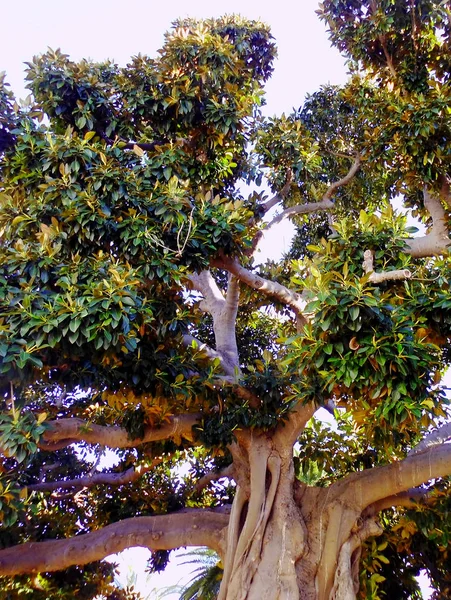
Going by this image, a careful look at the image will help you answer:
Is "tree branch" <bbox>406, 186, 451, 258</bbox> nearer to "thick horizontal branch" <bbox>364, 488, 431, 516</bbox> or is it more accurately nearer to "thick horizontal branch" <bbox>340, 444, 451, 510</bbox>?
"thick horizontal branch" <bbox>340, 444, 451, 510</bbox>

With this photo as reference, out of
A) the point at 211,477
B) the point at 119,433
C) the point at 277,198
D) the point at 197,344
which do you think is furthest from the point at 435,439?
the point at 277,198

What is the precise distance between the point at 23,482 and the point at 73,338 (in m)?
3.68

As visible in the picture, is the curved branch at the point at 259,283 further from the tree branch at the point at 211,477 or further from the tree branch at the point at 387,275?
the tree branch at the point at 211,477

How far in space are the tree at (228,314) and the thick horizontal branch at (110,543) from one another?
22mm

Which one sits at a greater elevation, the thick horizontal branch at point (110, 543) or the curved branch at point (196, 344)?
the curved branch at point (196, 344)

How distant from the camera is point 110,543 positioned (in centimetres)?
609

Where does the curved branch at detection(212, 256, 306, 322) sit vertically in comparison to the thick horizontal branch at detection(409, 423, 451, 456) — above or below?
above

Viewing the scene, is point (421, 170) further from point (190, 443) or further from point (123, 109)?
point (190, 443)

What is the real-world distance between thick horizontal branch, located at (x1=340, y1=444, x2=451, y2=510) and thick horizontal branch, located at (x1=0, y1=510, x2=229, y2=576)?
1.51m

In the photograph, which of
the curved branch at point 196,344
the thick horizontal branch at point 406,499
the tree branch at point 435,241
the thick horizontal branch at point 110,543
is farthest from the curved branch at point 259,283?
the thick horizontal branch at point 110,543

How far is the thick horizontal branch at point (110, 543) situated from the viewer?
19.8 feet

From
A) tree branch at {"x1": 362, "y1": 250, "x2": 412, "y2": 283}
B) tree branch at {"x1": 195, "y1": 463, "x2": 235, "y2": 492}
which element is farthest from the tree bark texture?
tree branch at {"x1": 362, "y1": 250, "x2": 412, "y2": 283}

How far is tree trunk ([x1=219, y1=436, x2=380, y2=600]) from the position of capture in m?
5.28

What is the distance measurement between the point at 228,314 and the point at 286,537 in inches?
100
